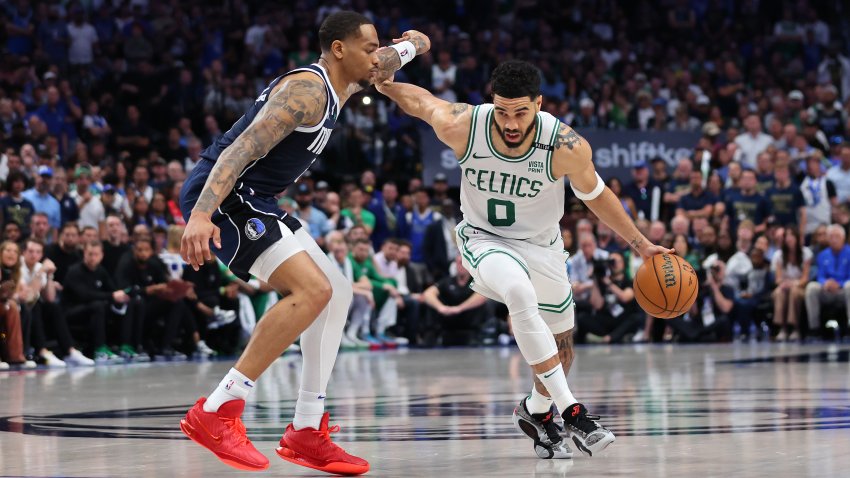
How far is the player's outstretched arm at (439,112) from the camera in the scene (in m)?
6.86

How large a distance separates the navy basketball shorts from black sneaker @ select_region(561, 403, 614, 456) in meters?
1.57

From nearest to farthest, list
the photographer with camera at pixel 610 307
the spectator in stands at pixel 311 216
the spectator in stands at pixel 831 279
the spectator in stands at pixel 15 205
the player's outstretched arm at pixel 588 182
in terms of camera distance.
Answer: the player's outstretched arm at pixel 588 182
the spectator in stands at pixel 15 205
the spectator in stands at pixel 831 279
the photographer with camera at pixel 610 307
the spectator in stands at pixel 311 216

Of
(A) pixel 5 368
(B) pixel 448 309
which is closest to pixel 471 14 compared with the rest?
(B) pixel 448 309

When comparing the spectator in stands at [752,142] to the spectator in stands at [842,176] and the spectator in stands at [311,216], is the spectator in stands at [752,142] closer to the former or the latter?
the spectator in stands at [842,176]

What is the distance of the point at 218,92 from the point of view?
19188mm

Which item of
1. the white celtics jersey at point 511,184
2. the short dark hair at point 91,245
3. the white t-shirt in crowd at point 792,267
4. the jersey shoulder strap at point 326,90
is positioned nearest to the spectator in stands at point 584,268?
the white t-shirt in crowd at point 792,267

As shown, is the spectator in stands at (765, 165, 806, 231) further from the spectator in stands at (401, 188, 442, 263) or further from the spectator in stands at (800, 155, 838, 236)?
the spectator in stands at (401, 188, 442, 263)

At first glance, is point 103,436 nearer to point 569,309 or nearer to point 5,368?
point 569,309

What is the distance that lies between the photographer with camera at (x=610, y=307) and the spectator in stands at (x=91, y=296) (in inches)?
227

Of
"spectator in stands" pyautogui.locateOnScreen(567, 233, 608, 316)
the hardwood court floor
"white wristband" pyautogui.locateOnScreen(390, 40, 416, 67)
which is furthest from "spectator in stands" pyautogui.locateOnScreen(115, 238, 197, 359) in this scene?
"white wristband" pyautogui.locateOnScreen(390, 40, 416, 67)

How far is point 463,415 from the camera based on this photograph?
827 centimetres

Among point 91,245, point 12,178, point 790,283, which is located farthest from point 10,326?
point 790,283

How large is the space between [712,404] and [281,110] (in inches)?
164

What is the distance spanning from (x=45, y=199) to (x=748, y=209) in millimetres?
9107
